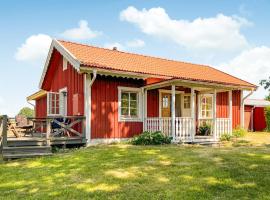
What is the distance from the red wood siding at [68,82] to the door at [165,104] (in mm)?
4214

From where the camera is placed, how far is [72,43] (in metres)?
17.0

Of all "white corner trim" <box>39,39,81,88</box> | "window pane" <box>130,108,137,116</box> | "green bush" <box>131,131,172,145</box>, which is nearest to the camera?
"white corner trim" <box>39,39,81,88</box>

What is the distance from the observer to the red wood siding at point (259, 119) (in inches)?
985

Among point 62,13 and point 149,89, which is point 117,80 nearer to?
point 149,89

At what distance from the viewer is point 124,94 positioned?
50.1 feet

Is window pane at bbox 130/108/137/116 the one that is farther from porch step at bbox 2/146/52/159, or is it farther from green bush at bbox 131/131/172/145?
porch step at bbox 2/146/52/159

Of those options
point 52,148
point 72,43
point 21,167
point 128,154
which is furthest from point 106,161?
point 72,43

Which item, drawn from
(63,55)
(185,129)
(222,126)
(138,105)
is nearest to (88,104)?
(138,105)

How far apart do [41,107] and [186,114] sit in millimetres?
11170

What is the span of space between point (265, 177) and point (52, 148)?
26.8 feet

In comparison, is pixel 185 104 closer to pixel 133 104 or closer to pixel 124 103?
pixel 133 104

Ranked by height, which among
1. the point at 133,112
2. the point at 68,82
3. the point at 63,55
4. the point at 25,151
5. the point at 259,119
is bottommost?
the point at 25,151

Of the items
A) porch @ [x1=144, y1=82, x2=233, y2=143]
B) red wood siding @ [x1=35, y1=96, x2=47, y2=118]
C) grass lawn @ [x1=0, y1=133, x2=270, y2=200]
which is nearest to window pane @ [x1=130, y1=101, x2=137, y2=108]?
porch @ [x1=144, y1=82, x2=233, y2=143]

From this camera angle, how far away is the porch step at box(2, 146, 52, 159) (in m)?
11.6
